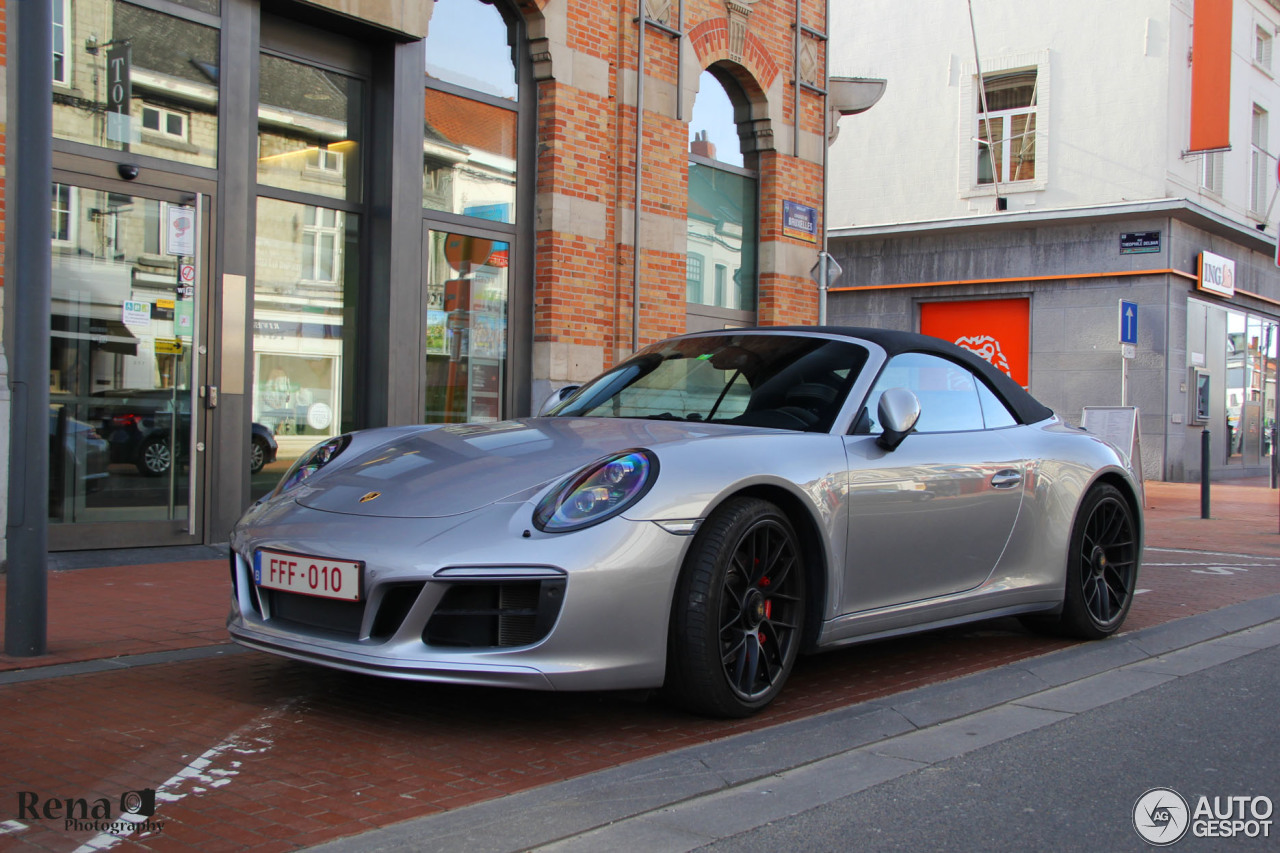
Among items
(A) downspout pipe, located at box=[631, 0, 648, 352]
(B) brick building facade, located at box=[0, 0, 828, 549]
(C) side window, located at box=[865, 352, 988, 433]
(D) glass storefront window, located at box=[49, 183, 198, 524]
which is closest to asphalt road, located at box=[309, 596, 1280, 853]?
(C) side window, located at box=[865, 352, 988, 433]

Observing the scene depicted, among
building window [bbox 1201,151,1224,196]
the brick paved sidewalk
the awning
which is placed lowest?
the brick paved sidewalk

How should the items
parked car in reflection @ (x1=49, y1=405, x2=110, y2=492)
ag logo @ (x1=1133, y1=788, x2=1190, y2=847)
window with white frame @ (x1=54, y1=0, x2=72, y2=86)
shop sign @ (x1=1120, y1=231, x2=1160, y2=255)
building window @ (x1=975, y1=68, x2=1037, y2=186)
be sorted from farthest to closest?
building window @ (x1=975, y1=68, x2=1037, y2=186) < shop sign @ (x1=1120, y1=231, x2=1160, y2=255) < window with white frame @ (x1=54, y1=0, x2=72, y2=86) < parked car in reflection @ (x1=49, y1=405, x2=110, y2=492) < ag logo @ (x1=1133, y1=788, x2=1190, y2=847)

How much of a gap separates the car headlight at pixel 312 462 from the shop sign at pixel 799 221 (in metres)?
9.50

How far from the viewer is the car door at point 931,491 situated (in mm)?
4402

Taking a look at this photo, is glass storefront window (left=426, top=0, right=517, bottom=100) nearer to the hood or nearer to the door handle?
the hood

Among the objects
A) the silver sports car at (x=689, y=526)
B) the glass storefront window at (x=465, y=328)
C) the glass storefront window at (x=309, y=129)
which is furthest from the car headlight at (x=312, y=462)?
the glass storefront window at (x=465, y=328)

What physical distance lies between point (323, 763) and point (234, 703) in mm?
824

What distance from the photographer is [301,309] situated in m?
9.30

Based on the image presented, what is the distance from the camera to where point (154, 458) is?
26.5 feet

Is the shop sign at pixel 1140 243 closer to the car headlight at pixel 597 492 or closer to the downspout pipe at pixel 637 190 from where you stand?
the downspout pipe at pixel 637 190

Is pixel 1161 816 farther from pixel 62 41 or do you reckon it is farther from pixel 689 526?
pixel 62 41

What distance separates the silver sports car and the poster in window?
1759 centimetres

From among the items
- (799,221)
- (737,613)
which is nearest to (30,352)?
(737,613)

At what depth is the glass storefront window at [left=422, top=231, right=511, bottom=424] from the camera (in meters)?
10.1
